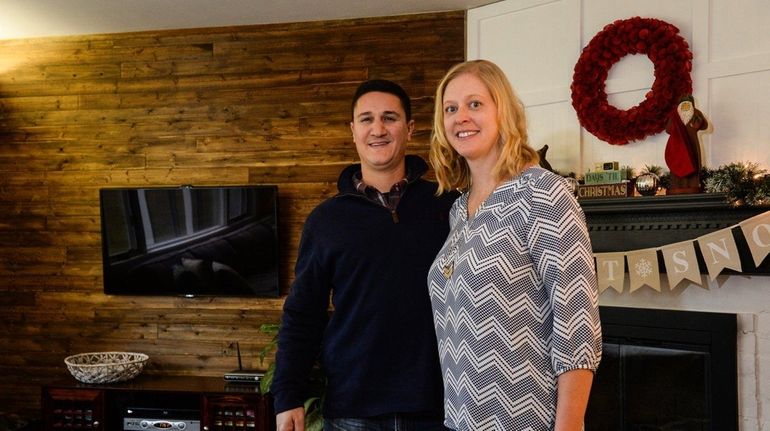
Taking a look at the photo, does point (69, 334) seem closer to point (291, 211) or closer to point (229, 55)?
point (291, 211)

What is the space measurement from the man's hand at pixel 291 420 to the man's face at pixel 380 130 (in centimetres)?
65

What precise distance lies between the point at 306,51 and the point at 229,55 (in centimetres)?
51

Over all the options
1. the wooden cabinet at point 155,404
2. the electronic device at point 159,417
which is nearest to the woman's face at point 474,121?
the wooden cabinet at point 155,404

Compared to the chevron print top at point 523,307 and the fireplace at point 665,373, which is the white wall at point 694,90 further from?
the chevron print top at point 523,307

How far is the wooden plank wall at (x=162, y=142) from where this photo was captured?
14.5ft

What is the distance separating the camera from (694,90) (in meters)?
3.24

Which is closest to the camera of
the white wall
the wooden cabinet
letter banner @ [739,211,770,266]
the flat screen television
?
letter banner @ [739,211,770,266]

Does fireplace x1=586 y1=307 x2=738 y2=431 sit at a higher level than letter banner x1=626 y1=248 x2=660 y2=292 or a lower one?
lower

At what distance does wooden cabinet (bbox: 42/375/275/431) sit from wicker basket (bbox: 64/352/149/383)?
44mm

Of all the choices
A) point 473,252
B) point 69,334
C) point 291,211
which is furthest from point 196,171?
point 473,252

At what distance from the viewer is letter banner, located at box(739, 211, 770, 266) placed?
9.38 feet

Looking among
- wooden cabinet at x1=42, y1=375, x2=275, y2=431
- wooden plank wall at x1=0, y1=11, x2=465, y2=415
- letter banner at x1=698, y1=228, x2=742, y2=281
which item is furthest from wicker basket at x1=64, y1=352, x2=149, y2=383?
letter banner at x1=698, y1=228, x2=742, y2=281

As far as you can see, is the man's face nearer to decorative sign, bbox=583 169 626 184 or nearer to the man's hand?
the man's hand

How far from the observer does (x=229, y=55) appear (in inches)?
180
